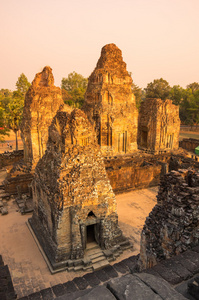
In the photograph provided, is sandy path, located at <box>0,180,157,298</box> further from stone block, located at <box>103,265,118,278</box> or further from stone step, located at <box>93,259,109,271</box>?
stone block, located at <box>103,265,118,278</box>

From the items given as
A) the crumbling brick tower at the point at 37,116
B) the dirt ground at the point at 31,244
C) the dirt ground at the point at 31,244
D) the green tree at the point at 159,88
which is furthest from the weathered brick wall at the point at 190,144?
the crumbling brick tower at the point at 37,116

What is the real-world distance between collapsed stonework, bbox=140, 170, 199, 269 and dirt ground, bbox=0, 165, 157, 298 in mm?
3592

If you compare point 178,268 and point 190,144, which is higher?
point 178,268

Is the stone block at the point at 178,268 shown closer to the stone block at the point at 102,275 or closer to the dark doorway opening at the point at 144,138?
the stone block at the point at 102,275

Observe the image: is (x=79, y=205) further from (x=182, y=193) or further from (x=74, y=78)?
(x=74, y=78)

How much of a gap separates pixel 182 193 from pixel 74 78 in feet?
148

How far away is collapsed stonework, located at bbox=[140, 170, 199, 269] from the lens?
4.41 metres

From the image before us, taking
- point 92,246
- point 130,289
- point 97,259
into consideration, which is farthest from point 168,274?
point 92,246

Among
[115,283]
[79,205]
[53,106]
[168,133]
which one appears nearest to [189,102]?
[168,133]

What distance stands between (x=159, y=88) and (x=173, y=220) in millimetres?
37690

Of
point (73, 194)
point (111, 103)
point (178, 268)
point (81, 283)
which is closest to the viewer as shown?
point (178, 268)

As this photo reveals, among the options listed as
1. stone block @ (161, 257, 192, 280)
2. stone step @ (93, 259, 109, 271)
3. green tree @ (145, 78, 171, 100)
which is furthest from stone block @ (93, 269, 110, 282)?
green tree @ (145, 78, 171, 100)

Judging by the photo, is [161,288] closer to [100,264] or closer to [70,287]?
[70,287]

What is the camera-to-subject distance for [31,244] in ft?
29.2
